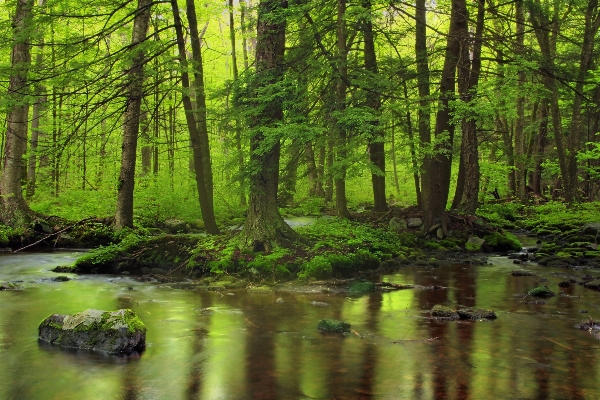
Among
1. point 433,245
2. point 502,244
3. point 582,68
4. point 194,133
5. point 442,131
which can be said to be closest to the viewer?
point 194,133

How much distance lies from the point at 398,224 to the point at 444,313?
31.9ft

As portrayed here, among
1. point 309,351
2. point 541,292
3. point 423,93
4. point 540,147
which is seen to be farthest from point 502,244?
point 540,147

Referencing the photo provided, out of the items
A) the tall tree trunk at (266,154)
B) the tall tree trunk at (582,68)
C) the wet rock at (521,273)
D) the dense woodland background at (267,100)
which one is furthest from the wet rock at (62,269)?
the tall tree trunk at (582,68)

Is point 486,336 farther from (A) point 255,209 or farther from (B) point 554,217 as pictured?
(B) point 554,217

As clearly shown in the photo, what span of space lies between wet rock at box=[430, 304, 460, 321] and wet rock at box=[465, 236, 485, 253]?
853 centimetres

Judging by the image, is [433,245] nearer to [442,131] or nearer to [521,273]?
[442,131]

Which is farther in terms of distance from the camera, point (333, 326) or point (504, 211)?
point (504, 211)

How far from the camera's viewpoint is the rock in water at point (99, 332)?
22.5 feet

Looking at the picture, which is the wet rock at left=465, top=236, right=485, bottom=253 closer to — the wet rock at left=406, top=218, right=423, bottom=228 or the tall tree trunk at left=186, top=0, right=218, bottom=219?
the wet rock at left=406, top=218, right=423, bottom=228

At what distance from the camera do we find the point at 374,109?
538 inches

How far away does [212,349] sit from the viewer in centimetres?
701

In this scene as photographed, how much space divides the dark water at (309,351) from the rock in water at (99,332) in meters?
0.20

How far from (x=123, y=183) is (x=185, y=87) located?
4.74 m

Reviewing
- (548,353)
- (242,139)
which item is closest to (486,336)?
(548,353)
